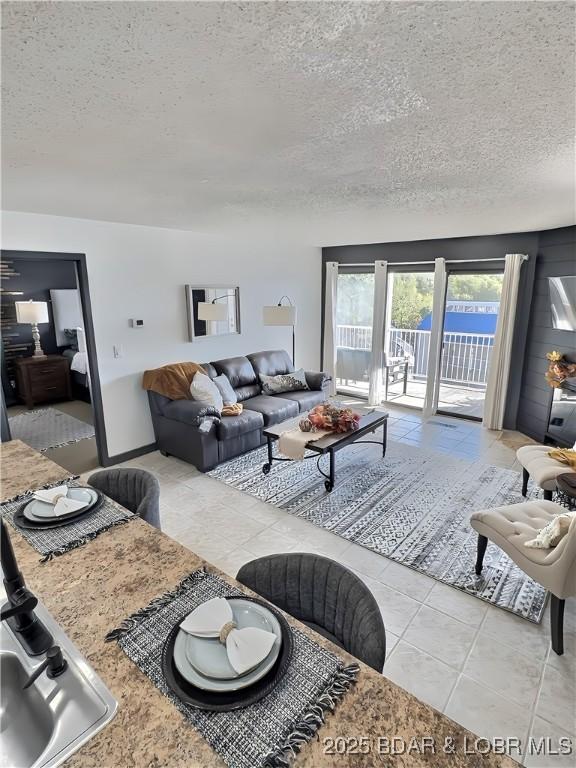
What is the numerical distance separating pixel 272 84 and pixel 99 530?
1656mm

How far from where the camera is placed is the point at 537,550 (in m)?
2.21

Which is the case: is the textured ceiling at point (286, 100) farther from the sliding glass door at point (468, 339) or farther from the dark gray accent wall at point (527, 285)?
the sliding glass door at point (468, 339)

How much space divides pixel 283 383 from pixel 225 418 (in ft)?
4.35

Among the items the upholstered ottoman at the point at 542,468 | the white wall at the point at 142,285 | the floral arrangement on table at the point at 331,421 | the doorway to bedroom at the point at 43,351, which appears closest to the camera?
the upholstered ottoman at the point at 542,468

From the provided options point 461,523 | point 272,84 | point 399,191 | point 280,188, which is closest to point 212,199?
point 280,188

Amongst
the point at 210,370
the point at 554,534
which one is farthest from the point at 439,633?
the point at 210,370

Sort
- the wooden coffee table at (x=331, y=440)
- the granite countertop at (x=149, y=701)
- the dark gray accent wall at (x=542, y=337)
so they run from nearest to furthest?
the granite countertop at (x=149, y=701), the wooden coffee table at (x=331, y=440), the dark gray accent wall at (x=542, y=337)

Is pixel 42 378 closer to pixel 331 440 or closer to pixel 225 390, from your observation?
pixel 225 390

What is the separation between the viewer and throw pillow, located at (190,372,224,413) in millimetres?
4355

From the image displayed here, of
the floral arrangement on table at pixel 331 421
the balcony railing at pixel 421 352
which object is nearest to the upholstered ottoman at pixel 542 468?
the floral arrangement on table at pixel 331 421

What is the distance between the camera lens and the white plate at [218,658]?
94 cm

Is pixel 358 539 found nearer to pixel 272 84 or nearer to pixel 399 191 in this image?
pixel 399 191

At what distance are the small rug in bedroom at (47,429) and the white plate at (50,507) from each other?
3.45 m

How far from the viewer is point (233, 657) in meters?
0.98
